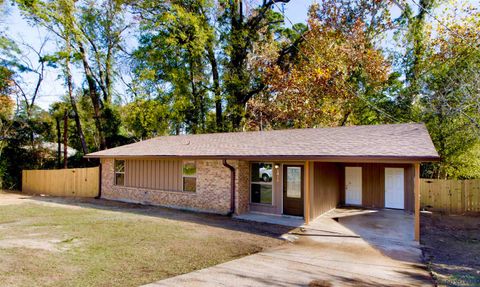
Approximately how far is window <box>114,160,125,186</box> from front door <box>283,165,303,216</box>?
850 centimetres

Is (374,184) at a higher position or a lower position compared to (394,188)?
higher

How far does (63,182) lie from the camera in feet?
63.5

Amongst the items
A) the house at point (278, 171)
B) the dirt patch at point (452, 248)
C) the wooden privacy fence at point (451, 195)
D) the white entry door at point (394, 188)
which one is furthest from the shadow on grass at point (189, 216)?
the wooden privacy fence at point (451, 195)

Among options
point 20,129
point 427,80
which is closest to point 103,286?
point 427,80

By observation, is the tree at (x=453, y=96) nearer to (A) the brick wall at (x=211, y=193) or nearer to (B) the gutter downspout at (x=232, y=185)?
(A) the brick wall at (x=211, y=193)

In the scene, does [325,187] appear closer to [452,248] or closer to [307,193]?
[307,193]

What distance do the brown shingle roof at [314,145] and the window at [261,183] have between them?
90cm

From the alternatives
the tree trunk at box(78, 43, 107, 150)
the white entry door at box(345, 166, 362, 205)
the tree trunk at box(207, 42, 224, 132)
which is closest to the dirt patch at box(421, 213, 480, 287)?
the white entry door at box(345, 166, 362, 205)

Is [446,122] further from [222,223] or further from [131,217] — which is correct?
[131,217]

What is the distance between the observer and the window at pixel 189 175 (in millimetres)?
13594

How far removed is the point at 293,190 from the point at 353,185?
4707mm

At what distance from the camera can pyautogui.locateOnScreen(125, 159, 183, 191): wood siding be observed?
46.5 ft

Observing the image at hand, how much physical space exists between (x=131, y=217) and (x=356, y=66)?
634 inches

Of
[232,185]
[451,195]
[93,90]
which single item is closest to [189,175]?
[232,185]
